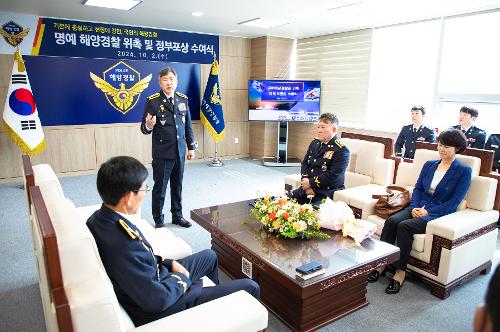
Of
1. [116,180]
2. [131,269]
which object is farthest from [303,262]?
[116,180]

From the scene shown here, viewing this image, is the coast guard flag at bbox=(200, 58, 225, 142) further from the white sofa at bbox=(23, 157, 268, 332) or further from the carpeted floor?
the white sofa at bbox=(23, 157, 268, 332)

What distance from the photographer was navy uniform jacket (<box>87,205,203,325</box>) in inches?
53.7

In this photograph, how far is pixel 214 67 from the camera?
257 inches

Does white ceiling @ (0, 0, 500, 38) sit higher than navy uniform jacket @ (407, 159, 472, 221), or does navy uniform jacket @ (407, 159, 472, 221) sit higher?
white ceiling @ (0, 0, 500, 38)

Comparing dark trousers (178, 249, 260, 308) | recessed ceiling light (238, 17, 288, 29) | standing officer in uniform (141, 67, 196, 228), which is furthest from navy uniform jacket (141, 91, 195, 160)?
recessed ceiling light (238, 17, 288, 29)

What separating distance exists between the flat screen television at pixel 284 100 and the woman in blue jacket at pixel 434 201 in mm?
3955

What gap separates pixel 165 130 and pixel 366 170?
6.91 ft

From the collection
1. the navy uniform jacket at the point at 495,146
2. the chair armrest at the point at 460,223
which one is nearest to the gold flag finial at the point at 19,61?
the chair armrest at the point at 460,223

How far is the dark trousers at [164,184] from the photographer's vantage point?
361 centimetres

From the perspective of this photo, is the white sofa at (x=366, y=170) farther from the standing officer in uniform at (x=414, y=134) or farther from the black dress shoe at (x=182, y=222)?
the black dress shoe at (x=182, y=222)

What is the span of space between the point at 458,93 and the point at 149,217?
14.1 feet

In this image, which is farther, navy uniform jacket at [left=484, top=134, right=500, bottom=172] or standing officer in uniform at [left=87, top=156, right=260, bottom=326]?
navy uniform jacket at [left=484, top=134, right=500, bottom=172]

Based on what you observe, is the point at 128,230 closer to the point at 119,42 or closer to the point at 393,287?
the point at 393,287

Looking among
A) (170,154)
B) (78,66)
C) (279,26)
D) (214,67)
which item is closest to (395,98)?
(279,26)
